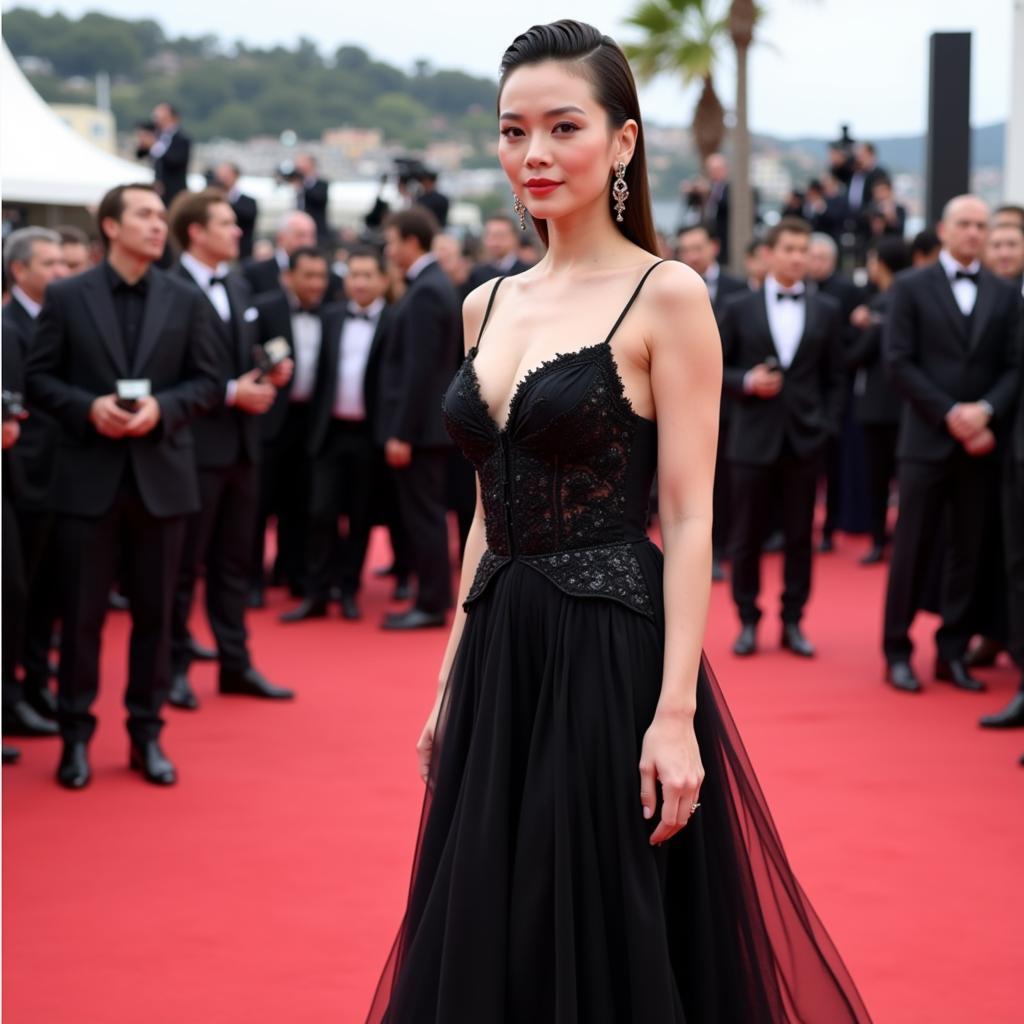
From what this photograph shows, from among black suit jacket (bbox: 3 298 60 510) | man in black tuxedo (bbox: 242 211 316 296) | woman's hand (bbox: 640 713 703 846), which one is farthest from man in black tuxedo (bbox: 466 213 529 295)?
woman's hand (bbox: 640 713 703 846)

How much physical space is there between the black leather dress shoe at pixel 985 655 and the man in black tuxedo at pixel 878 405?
248 cm

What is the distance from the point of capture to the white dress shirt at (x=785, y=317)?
7246 millimetres

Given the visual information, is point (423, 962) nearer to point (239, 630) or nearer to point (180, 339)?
point (180, 339)

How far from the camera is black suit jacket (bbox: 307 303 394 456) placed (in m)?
8.12

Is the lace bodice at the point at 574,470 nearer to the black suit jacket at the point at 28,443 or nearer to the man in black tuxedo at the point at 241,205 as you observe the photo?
the black suit jacket at the point at 28,443

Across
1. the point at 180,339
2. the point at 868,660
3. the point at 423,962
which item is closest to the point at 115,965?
the point at 423,962

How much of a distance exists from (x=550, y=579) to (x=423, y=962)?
2.04 feet

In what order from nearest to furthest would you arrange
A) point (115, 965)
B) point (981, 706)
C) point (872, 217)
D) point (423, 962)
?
point (423, 962)
point (115, 965)
point (981, 706)
point (872, 217)

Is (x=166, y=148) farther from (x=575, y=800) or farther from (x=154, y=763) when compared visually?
(x=575, y=800)

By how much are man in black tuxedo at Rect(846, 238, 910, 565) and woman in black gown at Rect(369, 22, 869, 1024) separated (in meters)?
6.93

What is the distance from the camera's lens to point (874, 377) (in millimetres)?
9383

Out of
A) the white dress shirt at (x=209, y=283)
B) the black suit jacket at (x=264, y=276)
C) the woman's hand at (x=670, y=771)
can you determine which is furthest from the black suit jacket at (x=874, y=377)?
the woman's hand at (x=670, y=771)

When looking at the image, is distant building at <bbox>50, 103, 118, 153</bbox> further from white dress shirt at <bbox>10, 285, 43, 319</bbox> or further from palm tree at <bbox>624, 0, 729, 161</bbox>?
white dress shirt at <bbox>10, 285, 43, 319</bbox>

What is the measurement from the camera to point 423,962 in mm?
2453
